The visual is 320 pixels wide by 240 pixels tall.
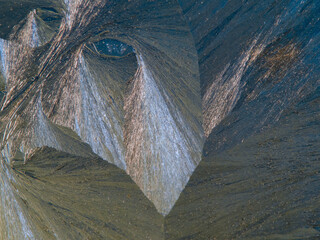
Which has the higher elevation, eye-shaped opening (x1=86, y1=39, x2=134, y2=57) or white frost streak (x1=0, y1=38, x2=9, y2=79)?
white frost streak (x1=0, y1=38, x2=9, y2=79)

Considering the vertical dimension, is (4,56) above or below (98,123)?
above

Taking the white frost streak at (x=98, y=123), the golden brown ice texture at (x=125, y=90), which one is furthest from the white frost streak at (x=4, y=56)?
the white frost streak at (x=98, y=123)

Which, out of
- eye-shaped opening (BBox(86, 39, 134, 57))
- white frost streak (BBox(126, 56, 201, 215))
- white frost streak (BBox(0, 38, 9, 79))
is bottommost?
white frost streak (BBox(126, 56, 201, 215))

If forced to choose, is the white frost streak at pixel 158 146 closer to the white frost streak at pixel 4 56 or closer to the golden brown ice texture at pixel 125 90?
the golden brown ice texture at pixel 125 90

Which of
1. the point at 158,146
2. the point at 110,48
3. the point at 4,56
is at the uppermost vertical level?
the point at 4,56

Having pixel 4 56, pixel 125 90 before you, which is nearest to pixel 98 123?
pixel 125 90

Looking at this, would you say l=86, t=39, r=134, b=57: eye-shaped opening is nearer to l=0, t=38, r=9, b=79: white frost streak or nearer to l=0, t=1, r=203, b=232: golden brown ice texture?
l=0, t=1, r=203, b=232: golden brown ice texture

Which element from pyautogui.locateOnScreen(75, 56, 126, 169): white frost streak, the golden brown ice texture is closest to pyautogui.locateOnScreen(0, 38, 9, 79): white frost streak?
the golden brown ice texture

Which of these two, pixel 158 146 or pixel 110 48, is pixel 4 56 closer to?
pixel 110 48
